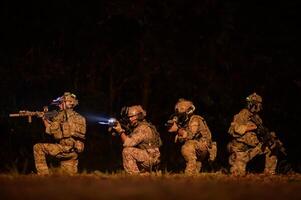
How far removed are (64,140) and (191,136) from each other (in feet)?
9.34

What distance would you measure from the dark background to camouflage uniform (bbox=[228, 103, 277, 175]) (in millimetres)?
5268

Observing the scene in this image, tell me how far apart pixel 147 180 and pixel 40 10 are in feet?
36.8

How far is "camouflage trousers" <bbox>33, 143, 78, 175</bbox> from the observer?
16.3m

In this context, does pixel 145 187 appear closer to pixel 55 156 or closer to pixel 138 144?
pixel 138 144

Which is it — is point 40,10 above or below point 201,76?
above

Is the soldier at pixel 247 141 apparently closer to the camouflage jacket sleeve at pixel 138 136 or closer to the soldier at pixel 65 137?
the camouflage jacket sleeve at pixel 138 136

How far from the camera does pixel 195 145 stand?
16.9 m

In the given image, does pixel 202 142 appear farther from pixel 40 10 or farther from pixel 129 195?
pixel 40 10

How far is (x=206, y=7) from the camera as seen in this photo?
23594 millimetres

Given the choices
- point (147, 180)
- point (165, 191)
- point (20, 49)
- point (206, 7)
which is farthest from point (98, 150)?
point (165, 191)

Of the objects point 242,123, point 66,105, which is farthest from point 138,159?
point 242,123

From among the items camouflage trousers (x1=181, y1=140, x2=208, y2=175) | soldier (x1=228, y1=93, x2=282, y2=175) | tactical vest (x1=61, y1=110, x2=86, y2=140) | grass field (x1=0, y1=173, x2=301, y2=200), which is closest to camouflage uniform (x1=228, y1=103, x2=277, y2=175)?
soldier (x1=228, y1=93, x2=282, y2=175)

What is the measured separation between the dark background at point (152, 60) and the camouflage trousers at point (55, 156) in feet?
19.1

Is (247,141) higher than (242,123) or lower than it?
lower
